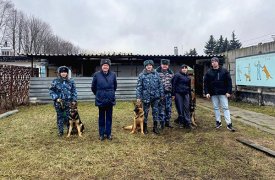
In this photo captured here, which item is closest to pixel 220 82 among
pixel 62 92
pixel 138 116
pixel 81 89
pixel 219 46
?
pixel 138 116

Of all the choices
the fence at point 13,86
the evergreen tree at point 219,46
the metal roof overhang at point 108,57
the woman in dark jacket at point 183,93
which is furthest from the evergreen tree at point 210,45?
the woman in dark jacket at point 183,93

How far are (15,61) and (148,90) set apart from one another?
93.9 ft

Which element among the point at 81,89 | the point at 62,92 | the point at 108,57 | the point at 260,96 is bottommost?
the point at 260,96

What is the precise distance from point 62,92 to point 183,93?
3061 millimetres

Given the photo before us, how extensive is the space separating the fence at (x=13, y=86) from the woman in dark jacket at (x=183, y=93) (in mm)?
7203

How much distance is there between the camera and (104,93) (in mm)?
6496

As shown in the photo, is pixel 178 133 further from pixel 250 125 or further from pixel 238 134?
pixel 250 125

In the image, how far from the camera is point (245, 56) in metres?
14.1

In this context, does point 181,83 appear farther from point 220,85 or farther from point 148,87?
point 148,87

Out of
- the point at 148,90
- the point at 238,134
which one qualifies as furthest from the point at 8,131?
the point at 238,134

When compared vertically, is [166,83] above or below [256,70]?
below

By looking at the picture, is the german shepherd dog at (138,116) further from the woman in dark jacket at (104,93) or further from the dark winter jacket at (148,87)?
the woman in dark jacket at (104,93)

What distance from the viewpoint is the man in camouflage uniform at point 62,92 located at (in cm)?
688

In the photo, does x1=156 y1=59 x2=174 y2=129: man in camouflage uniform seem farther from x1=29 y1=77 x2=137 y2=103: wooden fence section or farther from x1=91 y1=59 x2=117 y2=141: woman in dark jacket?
x1=29 y1=77 x2=137 y2=103: wooden fence section
